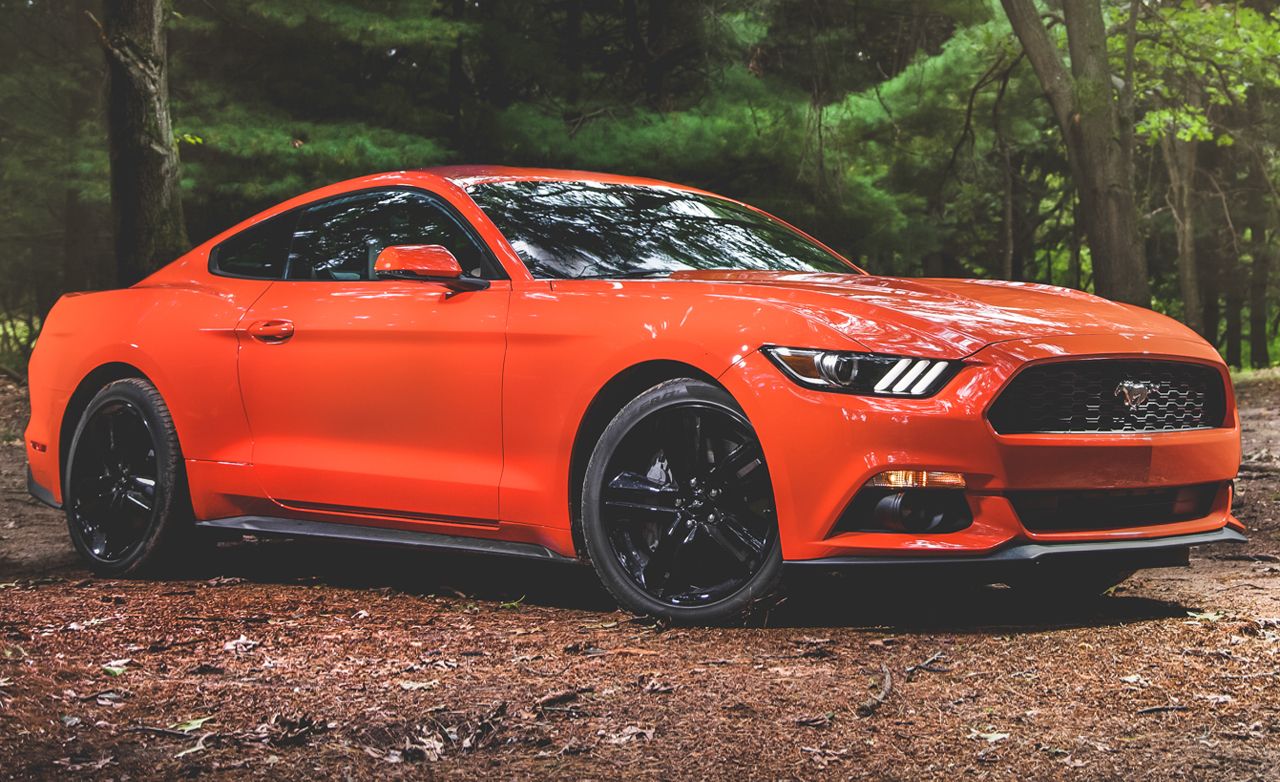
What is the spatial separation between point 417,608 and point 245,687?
1314 mm

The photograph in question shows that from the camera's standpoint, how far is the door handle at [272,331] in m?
5.73

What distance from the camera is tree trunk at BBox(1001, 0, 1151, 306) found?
13.1 meters

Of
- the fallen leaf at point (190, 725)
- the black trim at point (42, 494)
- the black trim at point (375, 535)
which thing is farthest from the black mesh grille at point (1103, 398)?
the black trim at point (42, 494)

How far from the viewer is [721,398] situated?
177 inches

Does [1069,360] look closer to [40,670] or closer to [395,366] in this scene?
[395,366]

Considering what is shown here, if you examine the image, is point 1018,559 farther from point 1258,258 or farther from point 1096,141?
point 1258,258

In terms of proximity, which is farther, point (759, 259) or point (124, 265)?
point (124, 265)

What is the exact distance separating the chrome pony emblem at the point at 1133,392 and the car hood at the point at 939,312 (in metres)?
0.17

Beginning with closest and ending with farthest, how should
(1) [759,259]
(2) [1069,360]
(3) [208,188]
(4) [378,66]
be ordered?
(2) [1069,360], (1) [759,259], (3) [208,188], (4) [378,66]

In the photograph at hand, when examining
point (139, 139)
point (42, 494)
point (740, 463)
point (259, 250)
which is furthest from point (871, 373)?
point (139, 139)

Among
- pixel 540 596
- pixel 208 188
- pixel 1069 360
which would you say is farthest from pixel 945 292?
pixel 208 188

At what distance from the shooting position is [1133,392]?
4.50 meters

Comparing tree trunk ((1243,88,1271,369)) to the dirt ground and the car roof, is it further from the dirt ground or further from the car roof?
the dirt ground

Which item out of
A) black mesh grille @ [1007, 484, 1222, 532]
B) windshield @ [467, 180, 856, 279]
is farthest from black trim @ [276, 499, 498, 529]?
black mesh grille @ [1007, 484, 1222, 532]
